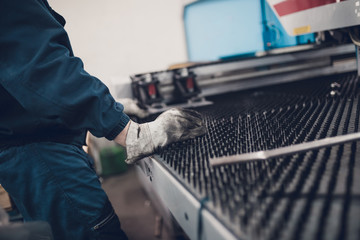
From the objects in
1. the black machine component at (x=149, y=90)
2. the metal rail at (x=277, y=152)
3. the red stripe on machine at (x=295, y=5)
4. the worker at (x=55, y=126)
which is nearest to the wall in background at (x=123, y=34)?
the black machine component at (x=149, y=90)

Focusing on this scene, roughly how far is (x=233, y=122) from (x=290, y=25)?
2.45 ft

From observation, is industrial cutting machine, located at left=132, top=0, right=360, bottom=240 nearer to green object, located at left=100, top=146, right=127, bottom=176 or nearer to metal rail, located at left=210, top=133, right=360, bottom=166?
metal rail, located at left=210, top=133, right=360, bottom=166

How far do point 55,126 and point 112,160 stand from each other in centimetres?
251

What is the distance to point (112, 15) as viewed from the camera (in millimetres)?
3318

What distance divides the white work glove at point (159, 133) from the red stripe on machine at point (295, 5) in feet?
2.43

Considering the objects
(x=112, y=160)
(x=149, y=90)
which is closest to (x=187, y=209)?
(x=149, y=90)

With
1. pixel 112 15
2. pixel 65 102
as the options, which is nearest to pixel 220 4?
pixel 112 15

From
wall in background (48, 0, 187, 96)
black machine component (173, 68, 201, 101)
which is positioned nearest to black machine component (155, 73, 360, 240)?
black machine component (173, 68, 201, 101)

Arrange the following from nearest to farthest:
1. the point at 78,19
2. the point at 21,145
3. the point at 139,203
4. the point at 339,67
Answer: the point at 21,145 < the point at 339,67 < the point at 139,203 < the point at 78,19

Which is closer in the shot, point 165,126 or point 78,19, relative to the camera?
point 165,126

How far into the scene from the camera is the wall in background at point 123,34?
10.6ft

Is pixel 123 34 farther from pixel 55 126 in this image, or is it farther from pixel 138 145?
pixel 138 145

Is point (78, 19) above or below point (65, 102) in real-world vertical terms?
above

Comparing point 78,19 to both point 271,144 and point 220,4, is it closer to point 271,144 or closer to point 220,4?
point 220,4
